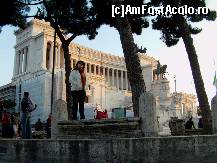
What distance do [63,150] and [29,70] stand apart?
56.4 m

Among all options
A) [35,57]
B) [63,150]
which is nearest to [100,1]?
[63,150]

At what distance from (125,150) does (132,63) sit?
3.01 metres

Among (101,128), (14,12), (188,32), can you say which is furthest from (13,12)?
(101,128)

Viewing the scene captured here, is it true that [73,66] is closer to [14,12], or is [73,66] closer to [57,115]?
[14,12]

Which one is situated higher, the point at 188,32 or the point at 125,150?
the point at 188,32

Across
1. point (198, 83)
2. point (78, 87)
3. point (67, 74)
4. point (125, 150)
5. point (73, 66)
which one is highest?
point (73, 66)

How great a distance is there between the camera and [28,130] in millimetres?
10281

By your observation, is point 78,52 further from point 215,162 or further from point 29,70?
point 215,162

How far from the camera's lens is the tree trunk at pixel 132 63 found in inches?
339

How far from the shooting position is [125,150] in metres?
6.21

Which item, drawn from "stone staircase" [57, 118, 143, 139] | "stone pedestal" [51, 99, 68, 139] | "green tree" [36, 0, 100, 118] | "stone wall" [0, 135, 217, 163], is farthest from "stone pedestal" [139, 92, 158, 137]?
"green tree" [36, 0, 100, 118]

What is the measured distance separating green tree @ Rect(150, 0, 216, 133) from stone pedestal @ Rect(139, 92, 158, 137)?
486 cm

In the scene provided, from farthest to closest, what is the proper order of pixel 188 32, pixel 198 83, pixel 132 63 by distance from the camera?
pixel 188 32, pixel 198 83, pixel 132 63

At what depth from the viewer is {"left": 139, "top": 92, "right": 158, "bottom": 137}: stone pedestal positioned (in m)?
7.07
